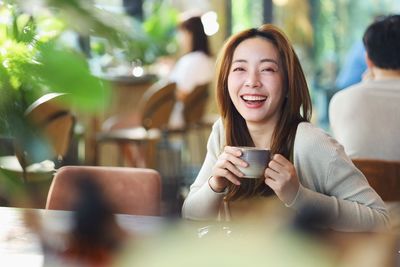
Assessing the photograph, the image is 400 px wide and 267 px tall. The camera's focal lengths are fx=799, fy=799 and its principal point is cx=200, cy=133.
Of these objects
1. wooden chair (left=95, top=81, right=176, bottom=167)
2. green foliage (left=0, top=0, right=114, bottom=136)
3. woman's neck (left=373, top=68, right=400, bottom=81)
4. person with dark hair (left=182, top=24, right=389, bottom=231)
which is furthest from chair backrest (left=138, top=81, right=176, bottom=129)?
green foliage (left=0, top=0, right=114, bottom=136)

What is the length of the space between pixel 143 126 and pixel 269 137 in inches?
144

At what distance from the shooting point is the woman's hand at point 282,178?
1.61 metres

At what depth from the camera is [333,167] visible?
69.8 inches

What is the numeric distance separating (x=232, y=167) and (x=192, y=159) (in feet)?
20.1

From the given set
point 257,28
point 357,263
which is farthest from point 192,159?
point 357,263

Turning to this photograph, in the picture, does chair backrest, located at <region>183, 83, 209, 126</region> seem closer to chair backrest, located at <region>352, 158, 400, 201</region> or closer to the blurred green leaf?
chair backrest, located at <region>352, 158, 400, 201</region>

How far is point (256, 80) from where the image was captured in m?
1.86

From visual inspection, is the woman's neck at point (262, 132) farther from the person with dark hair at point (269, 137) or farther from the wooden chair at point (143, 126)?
the wooden chair at point (143, 126)

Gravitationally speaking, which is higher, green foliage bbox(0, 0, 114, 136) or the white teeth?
green foliage bbox(0, 0, 114, 136)

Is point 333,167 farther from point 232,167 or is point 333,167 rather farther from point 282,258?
point 282,258

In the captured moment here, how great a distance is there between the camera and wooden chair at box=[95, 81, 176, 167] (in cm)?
544

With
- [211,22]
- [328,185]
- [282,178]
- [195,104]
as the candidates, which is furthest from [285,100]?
[211,22]

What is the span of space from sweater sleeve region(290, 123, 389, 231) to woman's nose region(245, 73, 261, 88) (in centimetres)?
15

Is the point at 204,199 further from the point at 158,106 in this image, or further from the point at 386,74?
the point at 158,106
